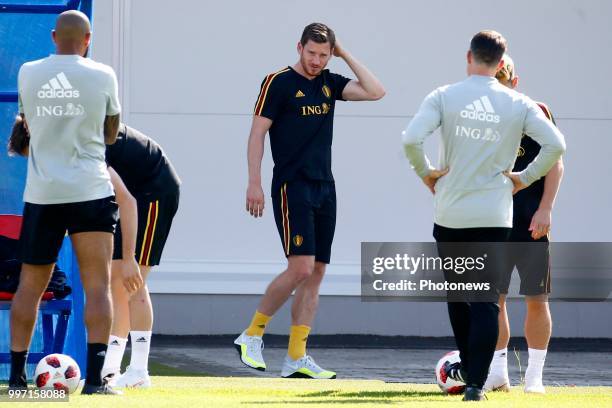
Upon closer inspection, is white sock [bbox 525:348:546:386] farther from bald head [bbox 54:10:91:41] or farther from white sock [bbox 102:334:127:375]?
bald head [bbox 54:10:91:41]

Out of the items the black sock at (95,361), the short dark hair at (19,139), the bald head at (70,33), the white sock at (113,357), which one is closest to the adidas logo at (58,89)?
the bald head at (70,33)

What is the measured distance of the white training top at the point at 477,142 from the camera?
20.4ft

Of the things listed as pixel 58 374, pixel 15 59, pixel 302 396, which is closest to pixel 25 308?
pixel 58 374

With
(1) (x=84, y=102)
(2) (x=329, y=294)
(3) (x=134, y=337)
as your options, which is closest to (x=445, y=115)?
(1) (x=84, y=102)

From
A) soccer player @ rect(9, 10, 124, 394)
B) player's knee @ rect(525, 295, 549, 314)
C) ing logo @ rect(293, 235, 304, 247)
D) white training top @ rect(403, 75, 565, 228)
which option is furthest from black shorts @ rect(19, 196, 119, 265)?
player's knee @ rect(525, 295, 549, 314)

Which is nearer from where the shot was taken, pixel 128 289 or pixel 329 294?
pixel 128 289

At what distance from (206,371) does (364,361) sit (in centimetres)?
144

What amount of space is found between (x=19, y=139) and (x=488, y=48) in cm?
209

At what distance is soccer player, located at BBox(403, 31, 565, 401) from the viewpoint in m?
6.18

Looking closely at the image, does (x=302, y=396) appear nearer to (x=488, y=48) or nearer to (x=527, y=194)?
(x=527, y=194)

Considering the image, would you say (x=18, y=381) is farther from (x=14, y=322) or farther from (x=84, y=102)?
(x=84, y=102)

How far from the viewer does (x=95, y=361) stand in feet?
20.1

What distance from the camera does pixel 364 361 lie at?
10445mm

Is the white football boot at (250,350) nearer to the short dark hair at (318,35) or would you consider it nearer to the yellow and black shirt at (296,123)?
the yellow and black shirt at (296,123)
